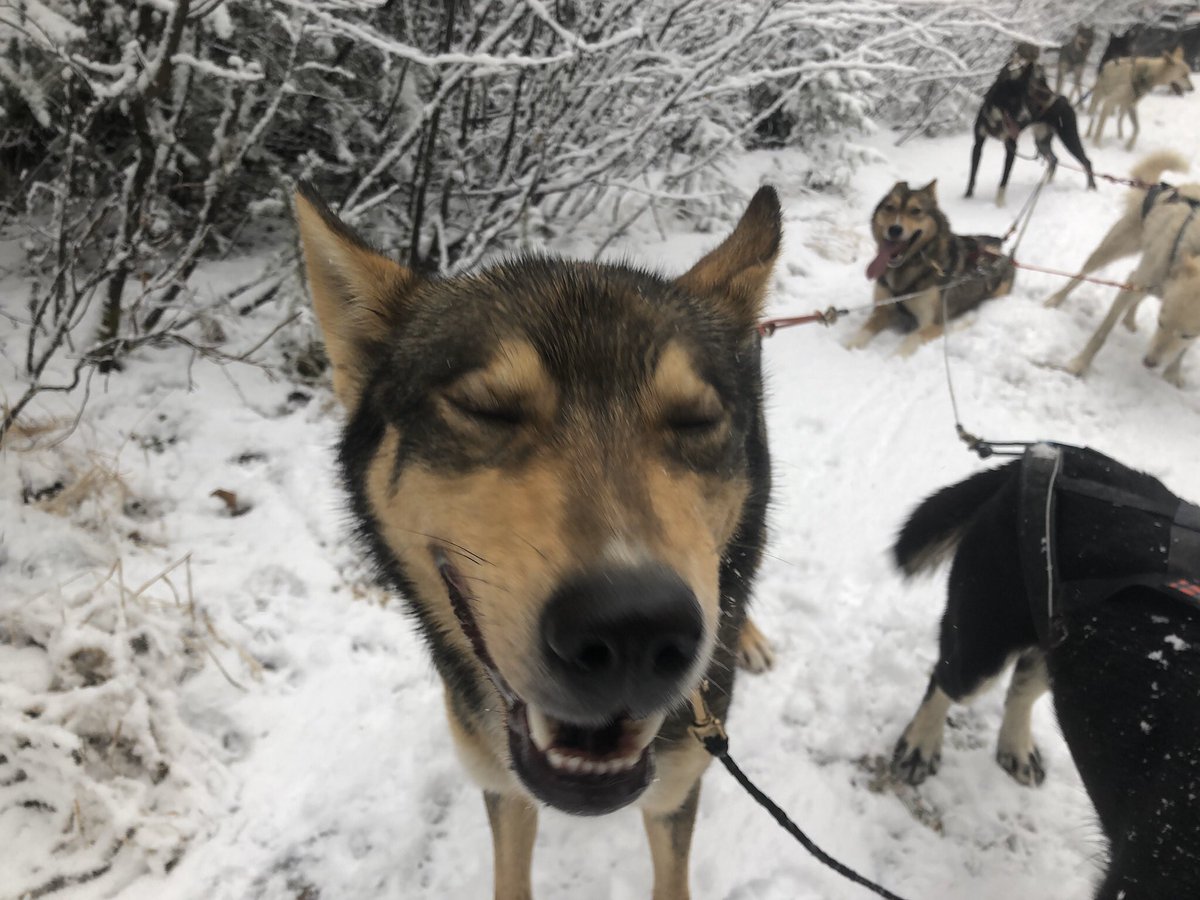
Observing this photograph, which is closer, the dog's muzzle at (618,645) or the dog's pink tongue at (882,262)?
the dog's muzzle at (618,645)

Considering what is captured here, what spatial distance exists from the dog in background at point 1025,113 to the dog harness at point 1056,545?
1046 centimetres

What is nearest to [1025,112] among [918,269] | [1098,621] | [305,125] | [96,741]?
[918,269]

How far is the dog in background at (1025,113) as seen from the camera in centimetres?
1029

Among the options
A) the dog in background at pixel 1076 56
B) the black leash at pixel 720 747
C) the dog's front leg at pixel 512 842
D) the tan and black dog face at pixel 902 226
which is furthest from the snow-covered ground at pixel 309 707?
the dog in background at pixel 1076 56

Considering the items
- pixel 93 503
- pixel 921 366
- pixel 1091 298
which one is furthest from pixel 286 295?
pixel 1091 298

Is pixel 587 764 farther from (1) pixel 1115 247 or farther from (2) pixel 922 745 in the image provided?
(1) pixel 1115 247

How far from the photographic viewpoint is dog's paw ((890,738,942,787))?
9.92ft

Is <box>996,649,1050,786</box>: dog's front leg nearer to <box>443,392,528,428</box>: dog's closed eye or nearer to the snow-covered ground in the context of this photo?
the snow-covered ground

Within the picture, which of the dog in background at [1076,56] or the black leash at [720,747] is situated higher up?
the dog in background at [1076,56]

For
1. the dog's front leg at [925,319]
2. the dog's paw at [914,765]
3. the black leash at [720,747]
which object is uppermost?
the black leash at [720,747]

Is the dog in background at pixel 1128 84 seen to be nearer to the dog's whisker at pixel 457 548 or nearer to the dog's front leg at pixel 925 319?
the dog's front leg at pixel 925 319

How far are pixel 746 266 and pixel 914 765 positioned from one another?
243cm

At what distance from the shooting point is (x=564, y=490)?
135 cm

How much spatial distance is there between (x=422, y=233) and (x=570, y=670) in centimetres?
Answer: 520
